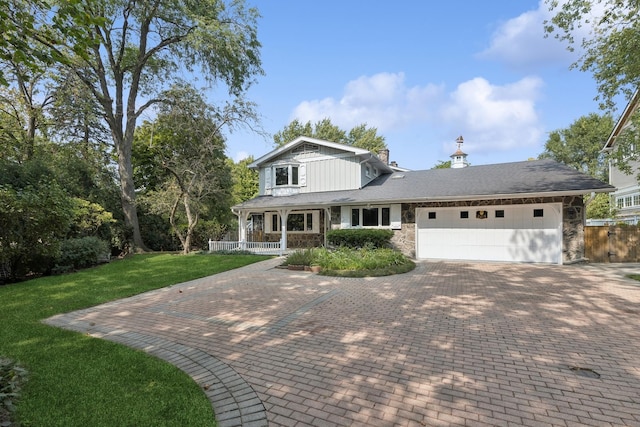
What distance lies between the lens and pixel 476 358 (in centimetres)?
402

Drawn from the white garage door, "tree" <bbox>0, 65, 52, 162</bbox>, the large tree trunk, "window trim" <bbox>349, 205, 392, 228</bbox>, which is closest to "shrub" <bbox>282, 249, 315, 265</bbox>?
"window trim" <bbox>349, 205, 392, 228</bbox>

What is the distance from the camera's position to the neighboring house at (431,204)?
1233 cm

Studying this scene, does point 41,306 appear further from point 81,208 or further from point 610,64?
point 610,64

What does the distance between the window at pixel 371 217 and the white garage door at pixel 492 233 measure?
1521 millimetres

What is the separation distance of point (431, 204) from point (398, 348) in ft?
36.2

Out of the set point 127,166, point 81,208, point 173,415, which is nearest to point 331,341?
point 173,415

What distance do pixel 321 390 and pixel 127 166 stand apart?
Result: 1900 centimetres

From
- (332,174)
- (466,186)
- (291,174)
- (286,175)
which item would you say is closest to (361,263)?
(466,186)

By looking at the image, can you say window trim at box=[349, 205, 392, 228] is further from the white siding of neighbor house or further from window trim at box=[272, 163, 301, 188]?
window trim at box=[272, 163, 301, 188]

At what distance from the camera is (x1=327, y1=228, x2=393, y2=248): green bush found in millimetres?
14430

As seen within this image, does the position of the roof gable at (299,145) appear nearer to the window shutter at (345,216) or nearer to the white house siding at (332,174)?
the white house siding at (332,174)

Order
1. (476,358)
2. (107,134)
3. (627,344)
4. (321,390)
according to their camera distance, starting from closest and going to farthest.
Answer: (321,390), (476,358), (627,344), (107,134)

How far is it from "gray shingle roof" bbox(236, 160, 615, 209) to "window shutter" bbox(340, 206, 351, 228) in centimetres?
61

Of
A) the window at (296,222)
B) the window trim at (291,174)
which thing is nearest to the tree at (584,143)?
the window trim at (291,174)
